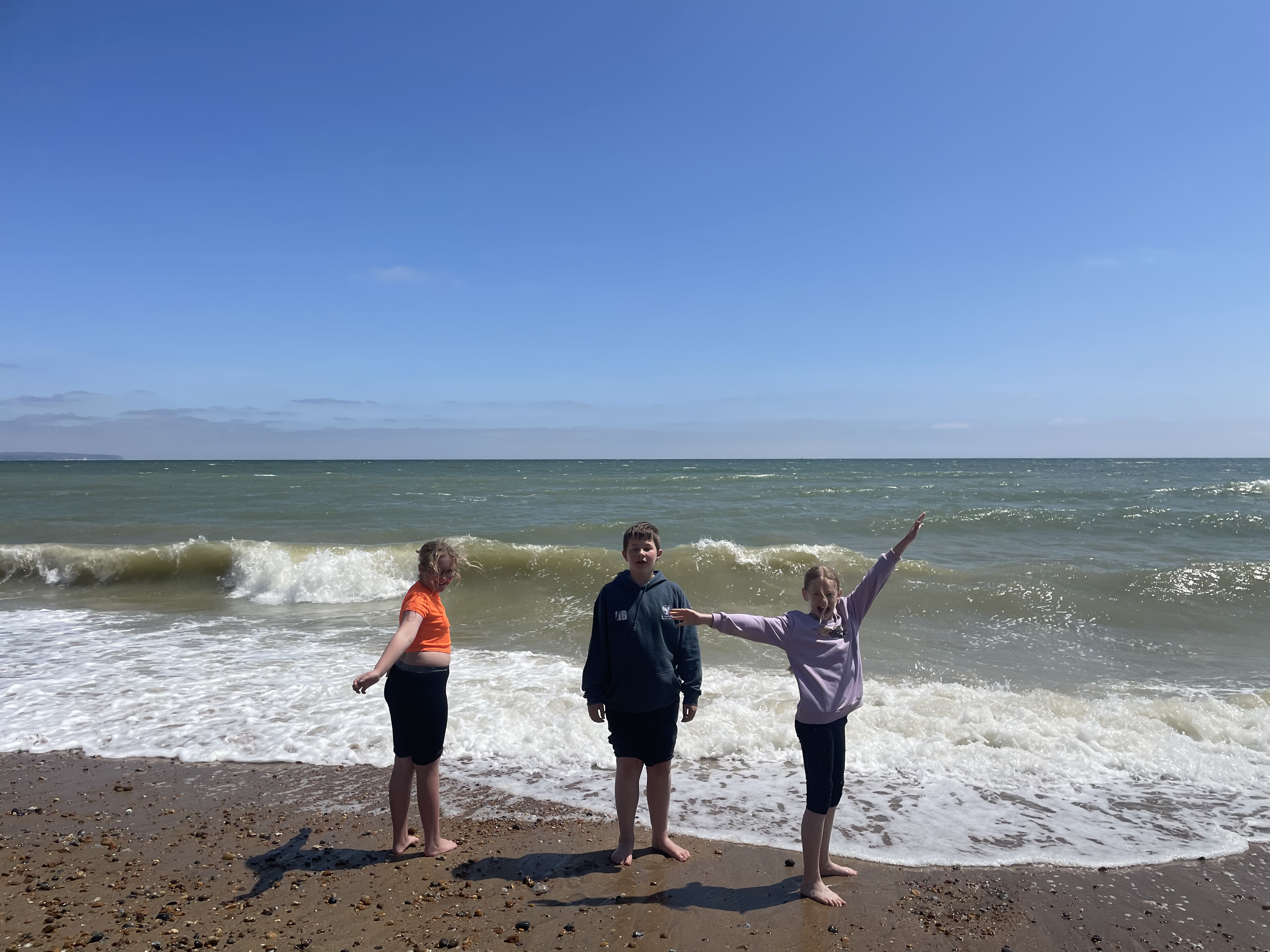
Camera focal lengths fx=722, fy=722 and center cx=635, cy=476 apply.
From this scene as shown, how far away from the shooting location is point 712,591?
13.3 m

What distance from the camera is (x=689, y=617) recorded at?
3420 mm

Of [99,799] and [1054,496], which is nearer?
[99,799]

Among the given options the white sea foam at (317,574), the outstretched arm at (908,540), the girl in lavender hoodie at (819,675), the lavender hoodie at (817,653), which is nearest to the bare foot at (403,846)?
the girl in lavender hoodie at (819,675)

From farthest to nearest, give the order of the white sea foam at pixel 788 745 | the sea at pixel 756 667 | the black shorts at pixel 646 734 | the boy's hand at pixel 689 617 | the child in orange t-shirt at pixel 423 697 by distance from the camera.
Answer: the sea at pixel 756 667
the white sea foam at pixel 788 745
the child in orange t-shirt at pixel 423 697
the black shorts at pixel 646 734
the boy's hand at pixel 689 617

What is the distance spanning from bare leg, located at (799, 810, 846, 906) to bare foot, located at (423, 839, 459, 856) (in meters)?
1.90

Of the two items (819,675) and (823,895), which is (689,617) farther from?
(823,895)

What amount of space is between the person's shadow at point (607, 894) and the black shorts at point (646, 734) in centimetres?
61

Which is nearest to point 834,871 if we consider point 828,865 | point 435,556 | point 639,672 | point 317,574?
point 828,865

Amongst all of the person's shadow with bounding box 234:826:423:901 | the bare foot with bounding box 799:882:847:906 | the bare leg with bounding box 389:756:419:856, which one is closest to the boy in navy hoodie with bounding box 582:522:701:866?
the bare foot with bounding box 799:882:847:906

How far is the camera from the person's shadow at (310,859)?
377 cm

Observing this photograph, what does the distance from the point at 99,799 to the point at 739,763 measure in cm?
436

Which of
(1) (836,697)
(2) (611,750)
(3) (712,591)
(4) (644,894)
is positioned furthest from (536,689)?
(3) (712,591)

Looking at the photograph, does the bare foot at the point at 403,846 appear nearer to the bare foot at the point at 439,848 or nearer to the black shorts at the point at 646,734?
the bare foot at the point at 439,848

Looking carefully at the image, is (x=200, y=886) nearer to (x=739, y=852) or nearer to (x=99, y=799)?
(x=99, y=799)
